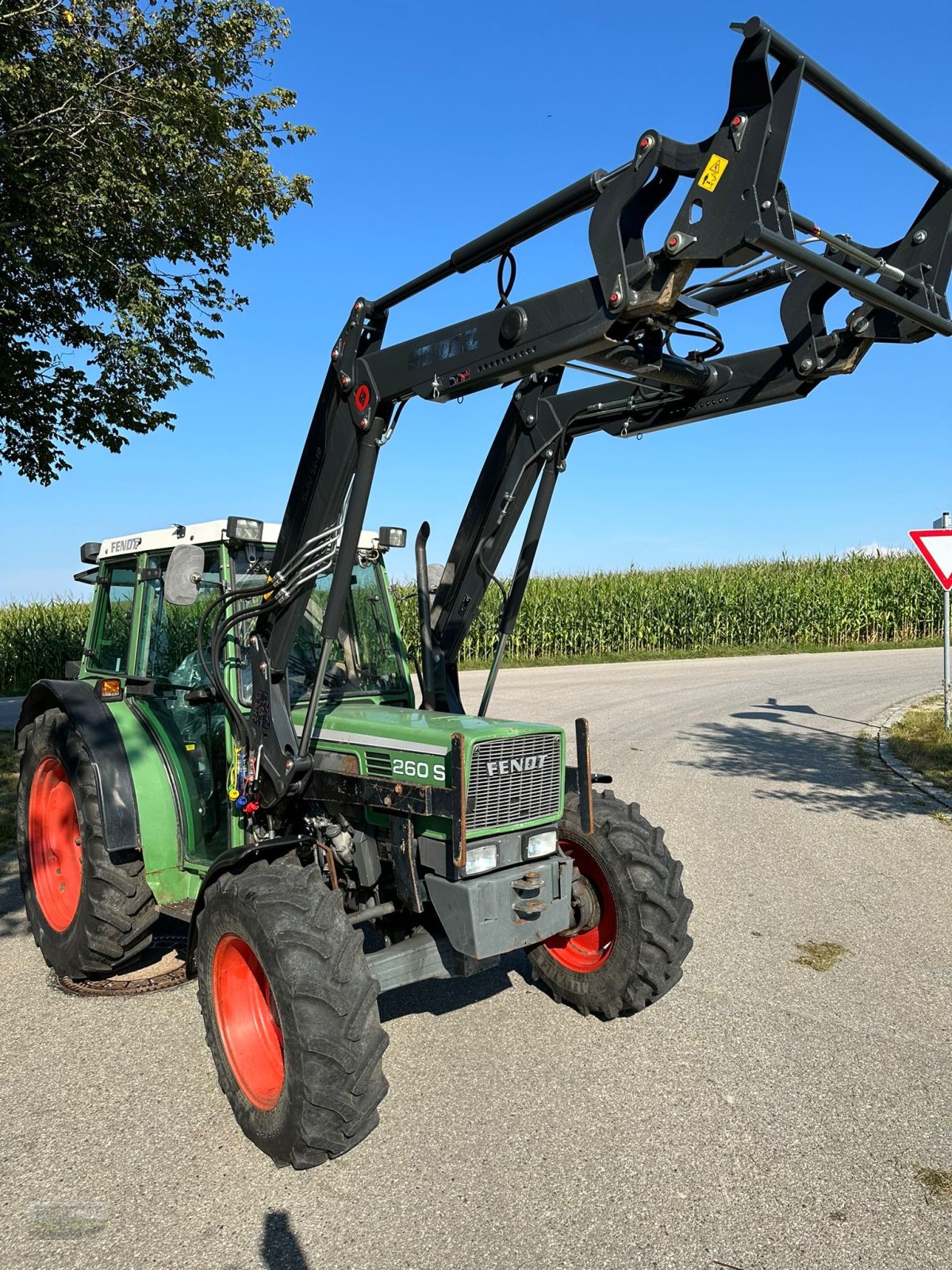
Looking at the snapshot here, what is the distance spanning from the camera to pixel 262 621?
12.9 feet

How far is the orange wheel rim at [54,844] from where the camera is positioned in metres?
4.93

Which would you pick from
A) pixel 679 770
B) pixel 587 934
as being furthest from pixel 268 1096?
pixel 679 770

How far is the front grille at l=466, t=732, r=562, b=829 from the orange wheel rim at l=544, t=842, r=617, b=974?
57 cm

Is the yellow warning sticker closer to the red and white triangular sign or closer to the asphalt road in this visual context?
the asphalt road

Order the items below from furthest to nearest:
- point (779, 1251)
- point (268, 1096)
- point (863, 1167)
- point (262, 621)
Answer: point (262, 621) < point (268, 1096) < point (863, 1167) < point (779, 1251)

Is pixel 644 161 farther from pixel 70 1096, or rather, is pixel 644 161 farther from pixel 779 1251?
pixel 70 1096

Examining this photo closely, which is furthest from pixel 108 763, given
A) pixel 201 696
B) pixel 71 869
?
pixel 71 869

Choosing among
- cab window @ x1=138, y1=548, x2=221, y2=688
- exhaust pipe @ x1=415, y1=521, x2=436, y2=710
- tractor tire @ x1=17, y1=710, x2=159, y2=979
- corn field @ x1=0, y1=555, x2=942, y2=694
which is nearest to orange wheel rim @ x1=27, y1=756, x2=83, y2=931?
tractor tire @ x1=17, y1=710, x2=159, y2=979

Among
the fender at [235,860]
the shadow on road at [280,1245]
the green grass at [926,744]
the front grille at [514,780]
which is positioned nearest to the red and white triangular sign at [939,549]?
the green grass at [926,744]

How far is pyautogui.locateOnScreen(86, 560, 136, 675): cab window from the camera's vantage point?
16.9 ft

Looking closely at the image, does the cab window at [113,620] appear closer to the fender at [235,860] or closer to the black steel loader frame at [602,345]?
the black steel loader frame at [602,345]

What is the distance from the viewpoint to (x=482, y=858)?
3488 mm

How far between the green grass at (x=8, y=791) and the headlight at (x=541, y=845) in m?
4.04

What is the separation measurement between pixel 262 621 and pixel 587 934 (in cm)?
211
